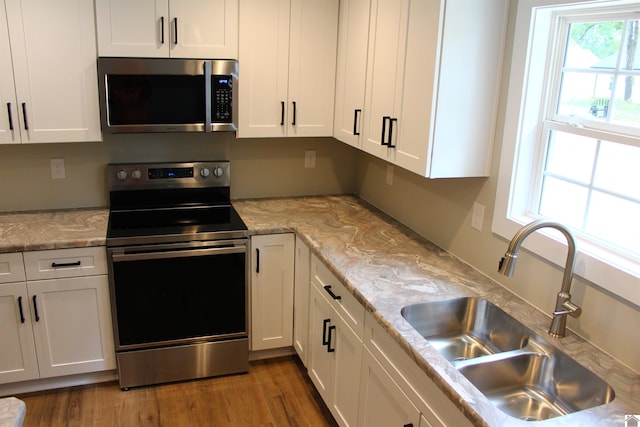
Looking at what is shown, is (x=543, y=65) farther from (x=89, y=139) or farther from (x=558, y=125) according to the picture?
(x=89, y=139)

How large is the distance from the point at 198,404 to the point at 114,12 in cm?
202

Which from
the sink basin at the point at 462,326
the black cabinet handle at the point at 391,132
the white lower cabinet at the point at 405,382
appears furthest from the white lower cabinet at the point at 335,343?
the black cabinet handle at the point at 391,132

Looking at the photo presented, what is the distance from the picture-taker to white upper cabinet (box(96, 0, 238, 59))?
8.91ft

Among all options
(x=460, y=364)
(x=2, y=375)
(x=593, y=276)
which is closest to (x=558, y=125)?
(x=593, y=276)

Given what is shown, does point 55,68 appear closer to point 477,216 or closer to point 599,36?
point 477,216

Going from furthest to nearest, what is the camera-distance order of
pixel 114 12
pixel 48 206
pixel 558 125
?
1. pixel 48 206
2. pixel 114 12
3. pixel 558 125

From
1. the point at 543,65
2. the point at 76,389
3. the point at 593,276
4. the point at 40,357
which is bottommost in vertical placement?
the point at 76,389

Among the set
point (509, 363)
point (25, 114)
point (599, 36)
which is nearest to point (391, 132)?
point (599, 36)

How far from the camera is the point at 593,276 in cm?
181

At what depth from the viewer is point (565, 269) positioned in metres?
1.81

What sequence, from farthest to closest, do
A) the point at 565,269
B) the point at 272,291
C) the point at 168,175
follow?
the point at 168,175 → the point at 272,291 → the point at 565,269

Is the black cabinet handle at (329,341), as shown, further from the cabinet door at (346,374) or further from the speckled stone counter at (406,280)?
the speckled stone counter at (406,280)

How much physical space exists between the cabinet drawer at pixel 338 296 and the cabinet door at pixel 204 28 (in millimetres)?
1226

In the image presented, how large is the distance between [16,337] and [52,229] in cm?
56
